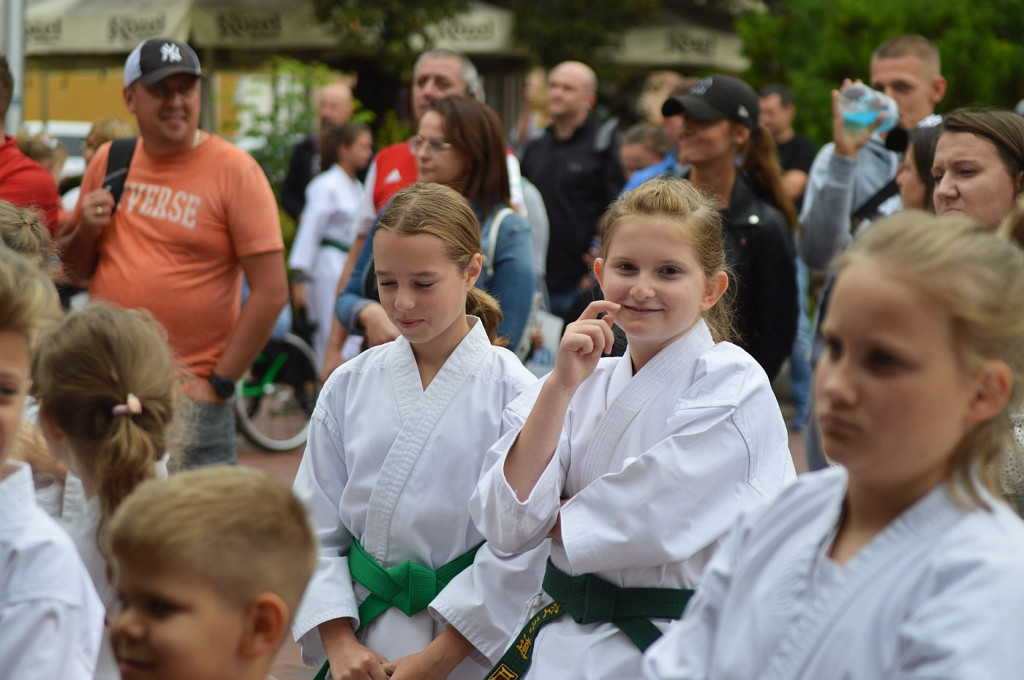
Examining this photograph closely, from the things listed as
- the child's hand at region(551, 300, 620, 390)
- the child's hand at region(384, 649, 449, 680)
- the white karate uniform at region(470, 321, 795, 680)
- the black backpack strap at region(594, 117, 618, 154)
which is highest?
the child's hand at region(551, 300, 620, 390)

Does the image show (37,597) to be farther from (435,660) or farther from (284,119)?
(284,119)

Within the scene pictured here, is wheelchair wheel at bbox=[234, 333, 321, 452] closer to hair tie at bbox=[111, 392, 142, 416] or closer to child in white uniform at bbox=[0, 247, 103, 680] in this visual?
hair tie at bbox=[111, 392, 142, 416]

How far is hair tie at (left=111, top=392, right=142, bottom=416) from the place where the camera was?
8.77 feet

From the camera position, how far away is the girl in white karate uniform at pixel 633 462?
2.74m

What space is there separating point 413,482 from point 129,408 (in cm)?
79

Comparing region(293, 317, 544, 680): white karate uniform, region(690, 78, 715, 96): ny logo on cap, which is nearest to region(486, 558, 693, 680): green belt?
region(293, 317, 544, 680): white karate uniform

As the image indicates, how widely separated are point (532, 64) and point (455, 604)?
13.2 meters

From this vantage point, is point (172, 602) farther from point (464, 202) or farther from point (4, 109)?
point (4, 109)

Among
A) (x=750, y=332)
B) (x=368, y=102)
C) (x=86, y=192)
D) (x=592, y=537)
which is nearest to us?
(x=592, y=537)

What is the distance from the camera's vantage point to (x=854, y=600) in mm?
1847

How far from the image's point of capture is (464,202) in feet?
11.8

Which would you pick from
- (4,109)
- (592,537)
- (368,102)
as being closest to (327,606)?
(592,537)

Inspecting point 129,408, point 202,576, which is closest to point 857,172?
point 129,408

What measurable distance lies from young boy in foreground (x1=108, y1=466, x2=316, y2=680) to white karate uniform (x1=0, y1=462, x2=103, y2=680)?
0.36 feet
